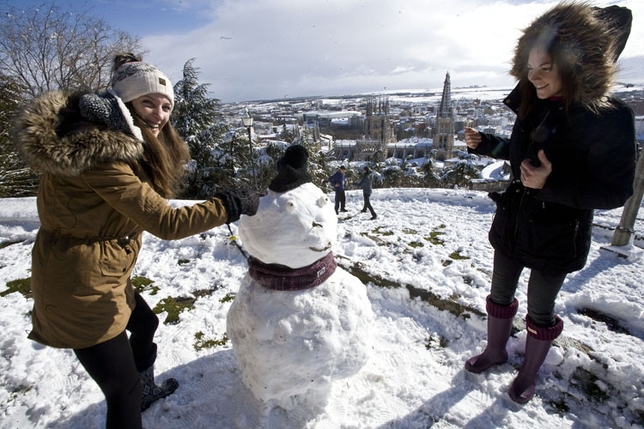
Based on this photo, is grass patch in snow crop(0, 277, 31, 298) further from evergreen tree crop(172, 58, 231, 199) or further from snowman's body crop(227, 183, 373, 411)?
evergreen tree crop(172, 58, 231, 199)

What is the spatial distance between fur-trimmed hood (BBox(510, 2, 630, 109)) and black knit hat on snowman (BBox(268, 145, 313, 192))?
134 cm

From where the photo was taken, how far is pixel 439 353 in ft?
8.71

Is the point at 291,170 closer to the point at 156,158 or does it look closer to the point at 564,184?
the point at 156,158

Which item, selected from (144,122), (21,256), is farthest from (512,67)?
(21,256)

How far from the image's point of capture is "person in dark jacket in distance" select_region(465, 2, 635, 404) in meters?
1.57

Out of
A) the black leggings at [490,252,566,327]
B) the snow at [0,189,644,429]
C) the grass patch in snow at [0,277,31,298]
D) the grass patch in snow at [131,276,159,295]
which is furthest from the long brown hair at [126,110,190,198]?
the grass patch in snow at [0,277,31,298]

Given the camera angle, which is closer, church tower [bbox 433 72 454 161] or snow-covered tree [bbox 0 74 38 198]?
snow-covered tree [bbox 0 74 38 198]

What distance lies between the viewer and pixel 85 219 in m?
1.38

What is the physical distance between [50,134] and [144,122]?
0.40 metres

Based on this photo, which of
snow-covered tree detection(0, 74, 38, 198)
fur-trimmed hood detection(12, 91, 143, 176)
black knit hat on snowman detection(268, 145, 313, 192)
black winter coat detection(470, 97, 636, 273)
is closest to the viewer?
fur-trimmed hood detection(12, 91, 143, 176)

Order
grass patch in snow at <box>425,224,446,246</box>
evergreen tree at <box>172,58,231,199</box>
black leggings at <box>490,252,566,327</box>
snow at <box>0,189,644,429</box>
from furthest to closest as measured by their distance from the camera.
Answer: evergreen tree at <box>172,58,231,199</box>
grass patch in snow at <box>425,224,446,246</box>
snow at <box>0,189,644,429</box>
black leggings at <box>490,252,566,327</box>

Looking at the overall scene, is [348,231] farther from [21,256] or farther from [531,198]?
[21,256]

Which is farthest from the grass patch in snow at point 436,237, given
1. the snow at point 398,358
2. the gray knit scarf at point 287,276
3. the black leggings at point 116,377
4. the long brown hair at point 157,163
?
the black leggings at point 116,377

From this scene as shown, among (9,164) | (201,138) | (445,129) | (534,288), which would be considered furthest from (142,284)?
(445,129)
